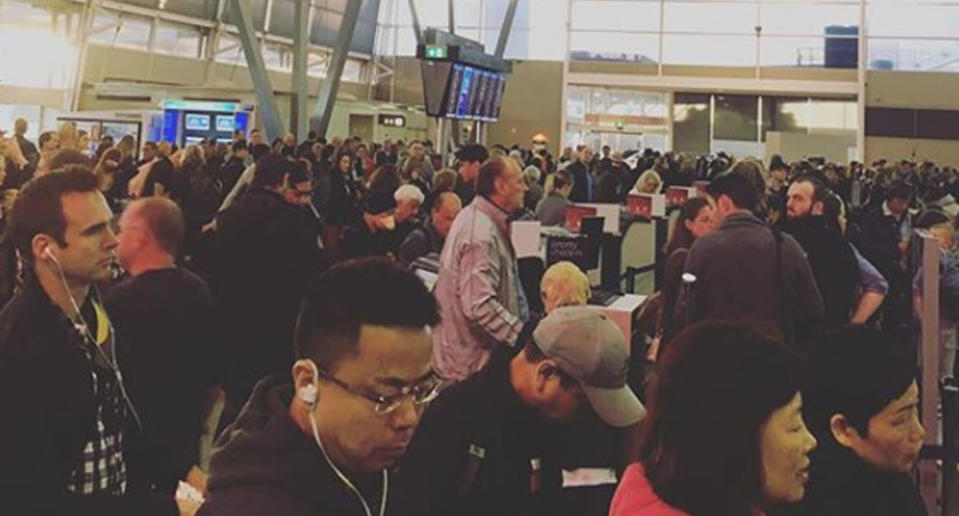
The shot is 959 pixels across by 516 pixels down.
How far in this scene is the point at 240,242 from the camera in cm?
414

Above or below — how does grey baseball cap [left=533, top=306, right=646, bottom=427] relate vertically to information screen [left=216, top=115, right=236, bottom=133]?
below

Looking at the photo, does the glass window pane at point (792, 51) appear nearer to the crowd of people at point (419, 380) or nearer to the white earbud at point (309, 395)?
the crowd of people at point (419, 380)

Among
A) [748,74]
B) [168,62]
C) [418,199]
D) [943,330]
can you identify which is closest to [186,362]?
[418,199]

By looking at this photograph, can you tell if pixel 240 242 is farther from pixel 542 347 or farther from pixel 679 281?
pixel 542 347

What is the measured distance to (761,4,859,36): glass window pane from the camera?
2419cm

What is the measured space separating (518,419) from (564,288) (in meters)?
1.67

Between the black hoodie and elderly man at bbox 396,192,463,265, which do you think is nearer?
the black hoodie

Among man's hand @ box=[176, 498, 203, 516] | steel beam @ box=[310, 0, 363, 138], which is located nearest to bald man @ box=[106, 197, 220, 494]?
man's hand @ box=[176, 498, 203, 516]

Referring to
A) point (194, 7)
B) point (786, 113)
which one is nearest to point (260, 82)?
point (194, 7)

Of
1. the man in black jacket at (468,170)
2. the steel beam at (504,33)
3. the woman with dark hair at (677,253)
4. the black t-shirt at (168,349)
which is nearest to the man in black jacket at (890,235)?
the woman with dark hair at (677,253)

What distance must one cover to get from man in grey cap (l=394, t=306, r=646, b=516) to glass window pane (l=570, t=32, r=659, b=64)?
24.0 meters

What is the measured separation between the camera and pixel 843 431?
201 cm

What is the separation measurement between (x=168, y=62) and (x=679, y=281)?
56.7ft

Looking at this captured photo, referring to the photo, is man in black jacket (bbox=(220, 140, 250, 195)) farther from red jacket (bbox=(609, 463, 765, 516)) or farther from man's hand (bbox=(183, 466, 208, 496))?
red jacket (bbox=(609, 463, 765, 516))
